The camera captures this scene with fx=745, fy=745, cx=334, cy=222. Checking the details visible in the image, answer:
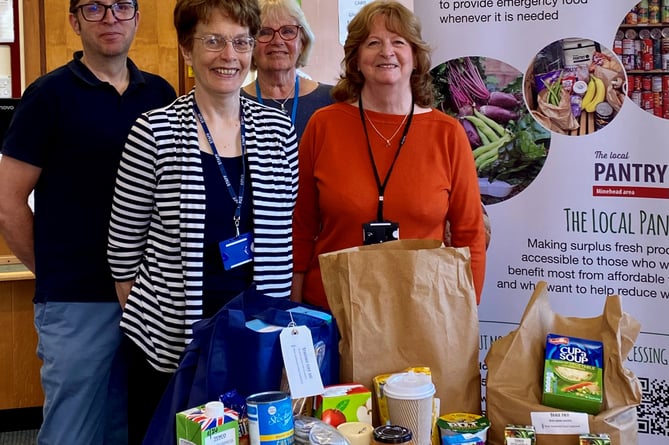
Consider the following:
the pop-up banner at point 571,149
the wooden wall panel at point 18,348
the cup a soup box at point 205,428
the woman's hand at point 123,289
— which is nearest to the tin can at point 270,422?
the cup a soup box at point 205,428

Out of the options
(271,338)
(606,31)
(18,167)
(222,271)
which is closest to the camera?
(271,338)

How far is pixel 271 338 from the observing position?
135 cm

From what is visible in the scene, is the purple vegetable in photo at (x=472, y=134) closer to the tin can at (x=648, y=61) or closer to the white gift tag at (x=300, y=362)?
the tin can at (x=648, y=61)

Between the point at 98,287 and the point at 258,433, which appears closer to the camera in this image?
the point at 258,433

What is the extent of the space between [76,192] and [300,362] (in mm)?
927

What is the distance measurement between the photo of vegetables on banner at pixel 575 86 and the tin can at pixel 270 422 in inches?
57.4

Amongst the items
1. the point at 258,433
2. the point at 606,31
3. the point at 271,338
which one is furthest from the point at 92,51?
the point at 606,31

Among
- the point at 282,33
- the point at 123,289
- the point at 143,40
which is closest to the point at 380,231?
the point at 123,289

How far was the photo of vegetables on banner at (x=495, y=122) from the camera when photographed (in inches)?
92.9

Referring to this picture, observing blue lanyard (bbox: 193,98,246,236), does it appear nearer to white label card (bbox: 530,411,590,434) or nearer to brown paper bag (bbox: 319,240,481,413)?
brown paper bag (bbox: 319,240,481,413)

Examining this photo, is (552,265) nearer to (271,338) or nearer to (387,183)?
(387,183)

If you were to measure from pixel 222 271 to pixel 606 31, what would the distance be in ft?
4.51

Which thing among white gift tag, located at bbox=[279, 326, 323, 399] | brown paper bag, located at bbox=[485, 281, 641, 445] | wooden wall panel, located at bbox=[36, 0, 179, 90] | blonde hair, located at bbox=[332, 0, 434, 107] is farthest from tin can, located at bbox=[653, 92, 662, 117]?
wooden wall panel, located at bbox=[36, 0, 179, 90]

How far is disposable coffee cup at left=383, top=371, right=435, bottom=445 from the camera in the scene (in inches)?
52.6
